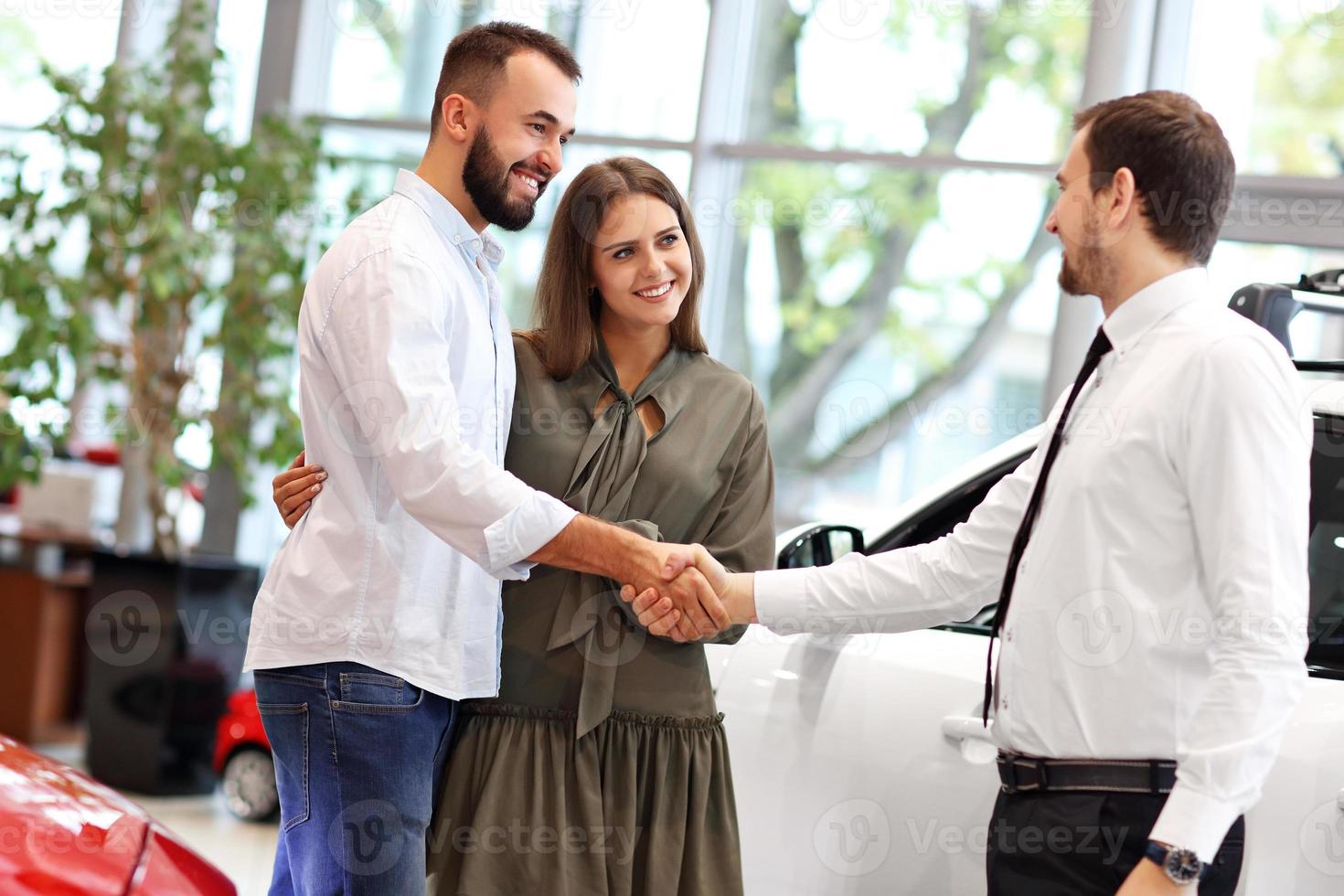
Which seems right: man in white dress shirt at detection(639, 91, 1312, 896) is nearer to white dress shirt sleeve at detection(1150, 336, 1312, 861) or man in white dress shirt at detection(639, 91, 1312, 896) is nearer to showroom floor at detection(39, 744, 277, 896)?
white dress shirt sleeve at detection(1150, 336, 1312, 861)

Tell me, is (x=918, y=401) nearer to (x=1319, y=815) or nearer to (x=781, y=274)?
(x=781, y=274)

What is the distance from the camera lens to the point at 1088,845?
1445 millimetres

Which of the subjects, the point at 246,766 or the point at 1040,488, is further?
the point at 246,766

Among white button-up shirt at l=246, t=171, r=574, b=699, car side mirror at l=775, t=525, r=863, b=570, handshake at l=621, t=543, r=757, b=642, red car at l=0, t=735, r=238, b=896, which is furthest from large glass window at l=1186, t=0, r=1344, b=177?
red car at l=0, t=735, r=238, b=896

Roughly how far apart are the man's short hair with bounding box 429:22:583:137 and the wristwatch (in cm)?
131

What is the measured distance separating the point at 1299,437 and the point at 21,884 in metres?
1.44

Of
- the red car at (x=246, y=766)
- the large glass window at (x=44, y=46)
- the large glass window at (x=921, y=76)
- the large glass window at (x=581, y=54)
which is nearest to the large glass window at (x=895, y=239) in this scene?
the large glass window at (x=921, y=76)

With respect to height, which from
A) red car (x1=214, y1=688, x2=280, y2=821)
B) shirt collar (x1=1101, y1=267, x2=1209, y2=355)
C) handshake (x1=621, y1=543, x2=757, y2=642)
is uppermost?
shirt collar (x1=1101, y1=267, x2=1209, y2=355)

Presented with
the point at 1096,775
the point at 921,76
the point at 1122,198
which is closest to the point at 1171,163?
the point at 1122,198

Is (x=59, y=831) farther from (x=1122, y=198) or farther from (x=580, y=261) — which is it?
(x=1122, y=198)

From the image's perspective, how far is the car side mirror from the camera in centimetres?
228

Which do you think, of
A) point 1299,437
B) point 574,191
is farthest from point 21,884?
point 1299,437

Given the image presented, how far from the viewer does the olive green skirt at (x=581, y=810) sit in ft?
6.15

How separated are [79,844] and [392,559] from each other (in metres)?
0.50
